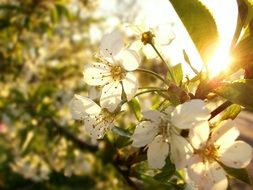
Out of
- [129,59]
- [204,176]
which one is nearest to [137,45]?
[129,59]

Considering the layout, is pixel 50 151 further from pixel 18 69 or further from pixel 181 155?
pixel 181 155

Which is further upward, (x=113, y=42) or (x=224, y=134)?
(x=113, y=42)

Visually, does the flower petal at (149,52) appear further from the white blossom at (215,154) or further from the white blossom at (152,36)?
the white blossom at (215,154)

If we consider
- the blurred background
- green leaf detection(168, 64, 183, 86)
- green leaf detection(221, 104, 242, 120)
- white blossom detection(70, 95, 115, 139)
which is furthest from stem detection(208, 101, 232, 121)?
the blurred background

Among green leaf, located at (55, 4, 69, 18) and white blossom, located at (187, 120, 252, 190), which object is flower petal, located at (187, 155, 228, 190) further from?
green leaf, located at (55, 4, 69, 18)

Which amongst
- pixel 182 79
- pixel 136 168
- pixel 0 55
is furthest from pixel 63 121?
pixel 182 79

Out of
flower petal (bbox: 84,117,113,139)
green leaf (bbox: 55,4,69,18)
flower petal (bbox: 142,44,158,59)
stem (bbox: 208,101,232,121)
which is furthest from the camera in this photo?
green leaf (bbox: 55,4,69,18)

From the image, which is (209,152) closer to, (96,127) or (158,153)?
(158,153)
